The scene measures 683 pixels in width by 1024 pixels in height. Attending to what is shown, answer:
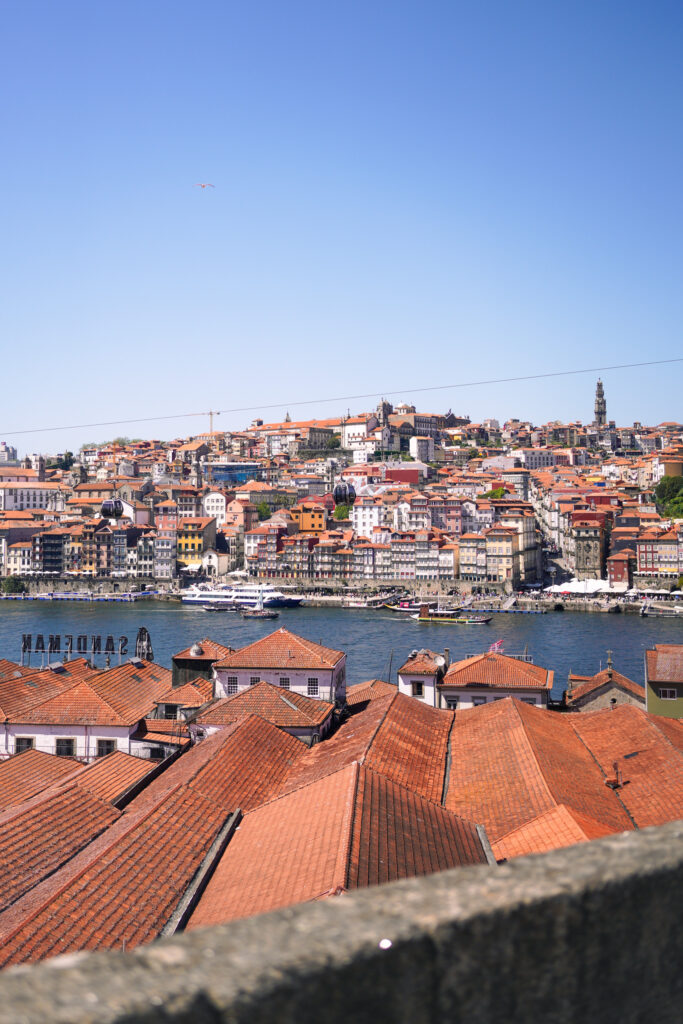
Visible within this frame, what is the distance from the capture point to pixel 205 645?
1767cm

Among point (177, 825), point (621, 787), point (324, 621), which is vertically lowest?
point (324, 621)

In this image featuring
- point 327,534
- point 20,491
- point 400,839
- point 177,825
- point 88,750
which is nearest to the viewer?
point 400,839

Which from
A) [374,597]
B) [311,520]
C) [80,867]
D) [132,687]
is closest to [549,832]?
[80,867]

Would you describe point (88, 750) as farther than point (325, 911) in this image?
Yes

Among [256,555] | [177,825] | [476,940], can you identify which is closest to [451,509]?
[256,555]

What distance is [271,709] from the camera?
1166 cm

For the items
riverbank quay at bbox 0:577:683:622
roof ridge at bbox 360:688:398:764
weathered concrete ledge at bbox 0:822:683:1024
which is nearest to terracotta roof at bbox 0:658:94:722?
roof ridge at bbox 360:688:398:764

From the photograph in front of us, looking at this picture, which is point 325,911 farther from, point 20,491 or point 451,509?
point 20,491

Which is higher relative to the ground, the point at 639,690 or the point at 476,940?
the point at 476,940

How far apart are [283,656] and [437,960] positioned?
12839mm

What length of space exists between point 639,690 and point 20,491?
68.7 m

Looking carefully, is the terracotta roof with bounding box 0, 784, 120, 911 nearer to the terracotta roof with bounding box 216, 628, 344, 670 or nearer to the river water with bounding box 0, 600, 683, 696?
the terracotta roof with bounding box 216, 628, 344, 670

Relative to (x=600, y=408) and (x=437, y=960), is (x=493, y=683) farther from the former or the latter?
(x=600, y=408)

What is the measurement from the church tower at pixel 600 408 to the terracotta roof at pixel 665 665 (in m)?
87.6
